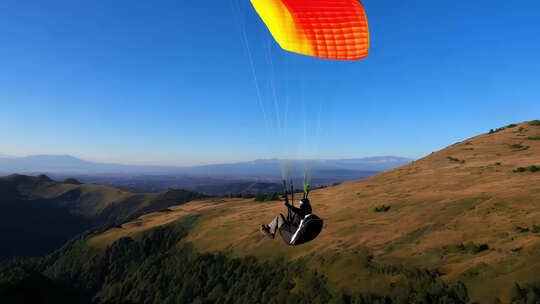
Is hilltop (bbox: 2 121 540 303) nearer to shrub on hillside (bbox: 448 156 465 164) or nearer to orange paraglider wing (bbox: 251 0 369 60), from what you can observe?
shrub on hillside (bbox: 448 156 465 164)

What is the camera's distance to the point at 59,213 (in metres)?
176

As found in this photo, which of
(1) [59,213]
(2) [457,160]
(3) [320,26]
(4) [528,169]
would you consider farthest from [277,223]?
(1) [59,213]

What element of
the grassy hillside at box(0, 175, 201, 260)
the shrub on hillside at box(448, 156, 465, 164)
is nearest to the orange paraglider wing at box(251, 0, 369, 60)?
the shrub on hillside at box(448, 156, 465, 164)

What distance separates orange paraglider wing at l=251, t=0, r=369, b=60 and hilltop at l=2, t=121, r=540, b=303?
44.3 feet

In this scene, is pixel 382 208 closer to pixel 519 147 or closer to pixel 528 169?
pixel 528 169

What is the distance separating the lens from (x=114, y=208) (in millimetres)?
172250

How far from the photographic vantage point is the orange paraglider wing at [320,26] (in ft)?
38.7

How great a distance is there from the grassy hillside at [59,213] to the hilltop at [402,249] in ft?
387

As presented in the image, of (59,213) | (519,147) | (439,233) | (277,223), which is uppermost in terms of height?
(519,147)

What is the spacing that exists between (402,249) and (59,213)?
8785 inches

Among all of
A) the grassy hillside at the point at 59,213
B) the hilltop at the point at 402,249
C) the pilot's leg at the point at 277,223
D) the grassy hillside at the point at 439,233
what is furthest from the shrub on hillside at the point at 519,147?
the grassy hillside at the point at 59,213

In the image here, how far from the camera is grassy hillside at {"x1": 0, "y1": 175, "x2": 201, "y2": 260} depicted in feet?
457

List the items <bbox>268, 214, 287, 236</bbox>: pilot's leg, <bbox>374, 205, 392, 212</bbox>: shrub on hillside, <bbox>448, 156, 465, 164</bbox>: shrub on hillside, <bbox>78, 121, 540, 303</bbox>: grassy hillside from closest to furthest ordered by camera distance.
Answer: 1. <bbox>268, 214, 287, 236</bbox>: pilot's leg
2. <bbox>78, 121, 540, 303</bbox>: grassy hillside
3. <bbox>374, 205, 392, 212</bbox>: shrub on hillside
4. <bbox>448, 156, 465, 164</bbox>: shrub on hillside

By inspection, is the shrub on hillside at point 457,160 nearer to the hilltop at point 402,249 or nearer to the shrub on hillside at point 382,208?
the hilltop at point 402,249
